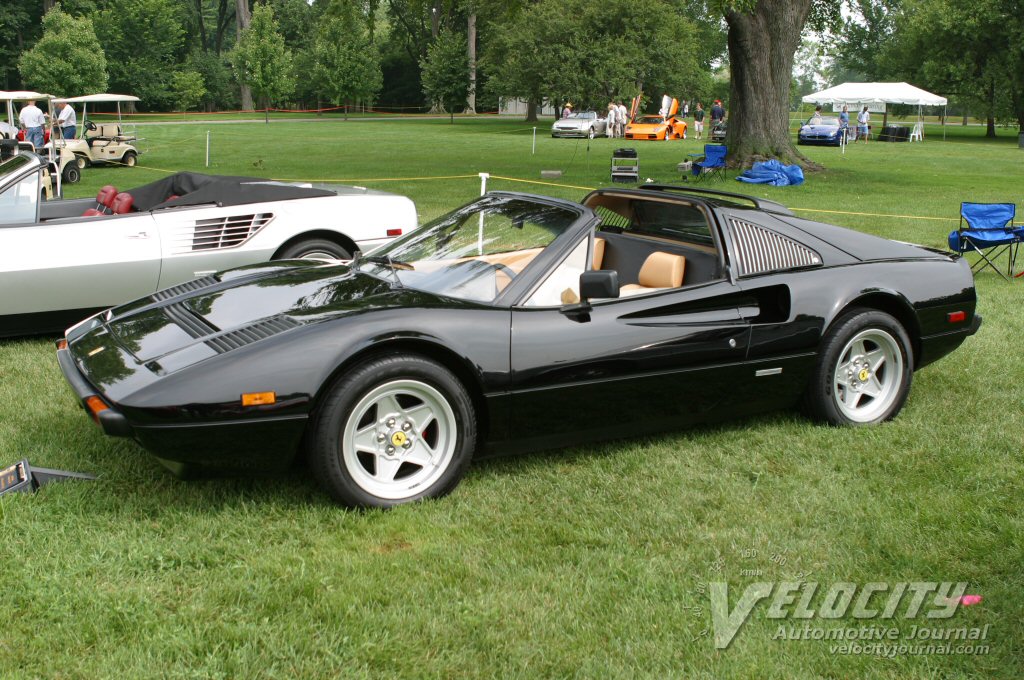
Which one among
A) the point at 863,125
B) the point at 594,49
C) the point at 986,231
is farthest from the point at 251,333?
the point at 594,49

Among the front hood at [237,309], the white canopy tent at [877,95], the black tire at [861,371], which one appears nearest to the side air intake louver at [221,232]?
the front hood at [237,309]

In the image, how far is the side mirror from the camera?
3.98 m

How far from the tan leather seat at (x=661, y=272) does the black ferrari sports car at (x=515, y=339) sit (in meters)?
0.01

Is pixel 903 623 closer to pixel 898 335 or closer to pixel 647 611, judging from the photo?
pixel 647 611

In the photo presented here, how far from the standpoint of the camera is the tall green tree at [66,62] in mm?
45219

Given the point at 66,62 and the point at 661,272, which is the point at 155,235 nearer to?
the point at 661,272

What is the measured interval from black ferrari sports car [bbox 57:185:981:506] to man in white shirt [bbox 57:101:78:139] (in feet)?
60.9

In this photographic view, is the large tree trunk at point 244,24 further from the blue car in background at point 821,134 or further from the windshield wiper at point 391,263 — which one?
the windshield wiper at point 391,263

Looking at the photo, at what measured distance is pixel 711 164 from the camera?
1989cm

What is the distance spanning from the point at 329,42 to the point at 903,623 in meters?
57.2

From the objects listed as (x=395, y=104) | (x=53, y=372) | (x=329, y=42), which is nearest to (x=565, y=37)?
(x=329, y=42)

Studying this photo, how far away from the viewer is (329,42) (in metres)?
55.7

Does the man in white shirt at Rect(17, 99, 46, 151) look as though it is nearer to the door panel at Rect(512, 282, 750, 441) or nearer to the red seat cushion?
the red seat cushion

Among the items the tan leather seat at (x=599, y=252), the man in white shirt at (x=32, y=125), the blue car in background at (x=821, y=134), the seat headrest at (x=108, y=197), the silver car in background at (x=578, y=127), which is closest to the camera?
the tan leather seat at (x=599, y=252)
